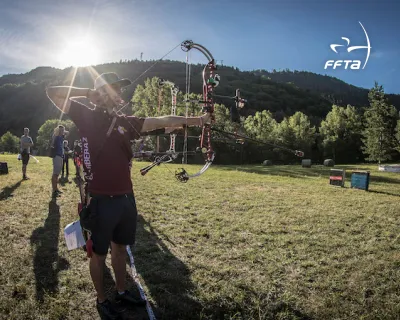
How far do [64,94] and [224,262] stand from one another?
4.40 meters

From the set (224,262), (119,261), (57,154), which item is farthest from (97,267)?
(57,154)

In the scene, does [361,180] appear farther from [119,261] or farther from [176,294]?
[119,261]

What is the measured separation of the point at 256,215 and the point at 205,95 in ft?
18.5

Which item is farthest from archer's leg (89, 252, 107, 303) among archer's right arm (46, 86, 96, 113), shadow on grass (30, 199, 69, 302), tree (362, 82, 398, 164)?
tree (362, 82, 398, 164)

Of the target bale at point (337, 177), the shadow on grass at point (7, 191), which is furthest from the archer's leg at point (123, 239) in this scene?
the target bale at point (337, 177)

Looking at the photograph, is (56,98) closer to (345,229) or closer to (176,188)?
(345,229)

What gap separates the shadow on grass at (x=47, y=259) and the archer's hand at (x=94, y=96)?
310 centimetres

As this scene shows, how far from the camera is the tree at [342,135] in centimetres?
6675

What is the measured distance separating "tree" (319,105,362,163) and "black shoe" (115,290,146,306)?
6885 centimetres

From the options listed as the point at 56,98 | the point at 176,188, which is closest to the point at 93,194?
the point at 56,98

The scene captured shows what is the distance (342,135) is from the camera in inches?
2763

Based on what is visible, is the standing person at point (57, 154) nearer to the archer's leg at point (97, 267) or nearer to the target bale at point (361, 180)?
the archer's leg at point (97, 267)

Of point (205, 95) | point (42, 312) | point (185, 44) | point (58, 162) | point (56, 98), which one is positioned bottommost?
point (42, 312)

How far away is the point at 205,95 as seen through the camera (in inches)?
230
